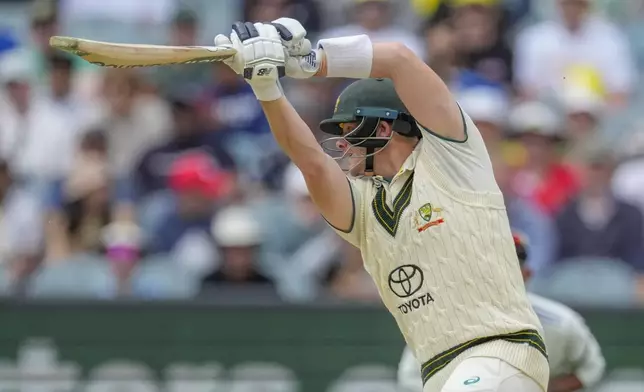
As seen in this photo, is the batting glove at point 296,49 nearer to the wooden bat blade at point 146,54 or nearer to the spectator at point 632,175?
the wooden bat blade at point 146,54

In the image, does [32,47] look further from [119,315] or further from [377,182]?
[377,182]

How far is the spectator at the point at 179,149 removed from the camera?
10.1 metres

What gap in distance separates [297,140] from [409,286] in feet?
2.29

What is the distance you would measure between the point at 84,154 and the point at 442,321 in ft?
18.5

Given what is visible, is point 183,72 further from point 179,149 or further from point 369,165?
point 369,165

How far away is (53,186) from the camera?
10070 millimetres

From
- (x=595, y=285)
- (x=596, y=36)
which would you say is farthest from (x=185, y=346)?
(x=596, y=36)

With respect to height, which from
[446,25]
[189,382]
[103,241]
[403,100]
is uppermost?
[403,100]

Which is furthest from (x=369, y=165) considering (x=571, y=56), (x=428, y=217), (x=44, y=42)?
(x=44, y=42)

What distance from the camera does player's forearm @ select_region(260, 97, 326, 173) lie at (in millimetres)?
5109

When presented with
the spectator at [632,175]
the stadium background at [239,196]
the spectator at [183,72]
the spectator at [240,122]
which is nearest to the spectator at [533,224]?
the stadium background at [239,196]

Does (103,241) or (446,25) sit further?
(446,25)

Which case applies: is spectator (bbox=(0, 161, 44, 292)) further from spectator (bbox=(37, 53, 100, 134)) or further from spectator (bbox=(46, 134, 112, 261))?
spectator (bbox=(37, 53, 100, 134))

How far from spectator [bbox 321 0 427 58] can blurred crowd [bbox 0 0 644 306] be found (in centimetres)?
1
